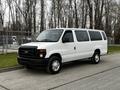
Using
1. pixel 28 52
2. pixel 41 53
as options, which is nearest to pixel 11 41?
pixel 28 52

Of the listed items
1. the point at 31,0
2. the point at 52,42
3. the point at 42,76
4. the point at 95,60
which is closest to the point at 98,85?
the point at 42,76

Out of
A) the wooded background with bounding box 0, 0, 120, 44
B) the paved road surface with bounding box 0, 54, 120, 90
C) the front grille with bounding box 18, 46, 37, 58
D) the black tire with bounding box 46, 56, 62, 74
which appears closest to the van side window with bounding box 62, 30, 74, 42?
the black tire with bounding box 46, 56, 62, 74

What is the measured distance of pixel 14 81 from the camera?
7.24 m

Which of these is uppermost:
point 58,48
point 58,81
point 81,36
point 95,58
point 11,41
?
point 81,36

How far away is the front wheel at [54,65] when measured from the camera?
8369mm

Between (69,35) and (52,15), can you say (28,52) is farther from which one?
(52,15)

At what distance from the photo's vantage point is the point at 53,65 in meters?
8.54

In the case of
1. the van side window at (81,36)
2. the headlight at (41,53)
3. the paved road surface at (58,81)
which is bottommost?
the paved road surface at (58,81)

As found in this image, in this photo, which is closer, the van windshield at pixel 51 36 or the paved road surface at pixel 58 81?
the paved road surface at pixel 58 81

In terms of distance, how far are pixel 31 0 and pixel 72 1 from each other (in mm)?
9908

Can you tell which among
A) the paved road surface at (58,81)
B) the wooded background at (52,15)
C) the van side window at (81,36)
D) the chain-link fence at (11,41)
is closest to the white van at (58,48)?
the van side window at (81,36)

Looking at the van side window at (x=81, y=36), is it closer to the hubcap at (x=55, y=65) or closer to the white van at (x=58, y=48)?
the white van at (x=58, y=48)

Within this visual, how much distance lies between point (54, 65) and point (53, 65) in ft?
0.21

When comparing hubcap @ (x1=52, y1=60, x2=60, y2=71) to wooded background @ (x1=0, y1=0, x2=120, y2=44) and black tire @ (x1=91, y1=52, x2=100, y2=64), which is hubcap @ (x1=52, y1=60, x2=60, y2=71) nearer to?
black tire @ (x1=91, y1=52, x2=100, y2=64)
